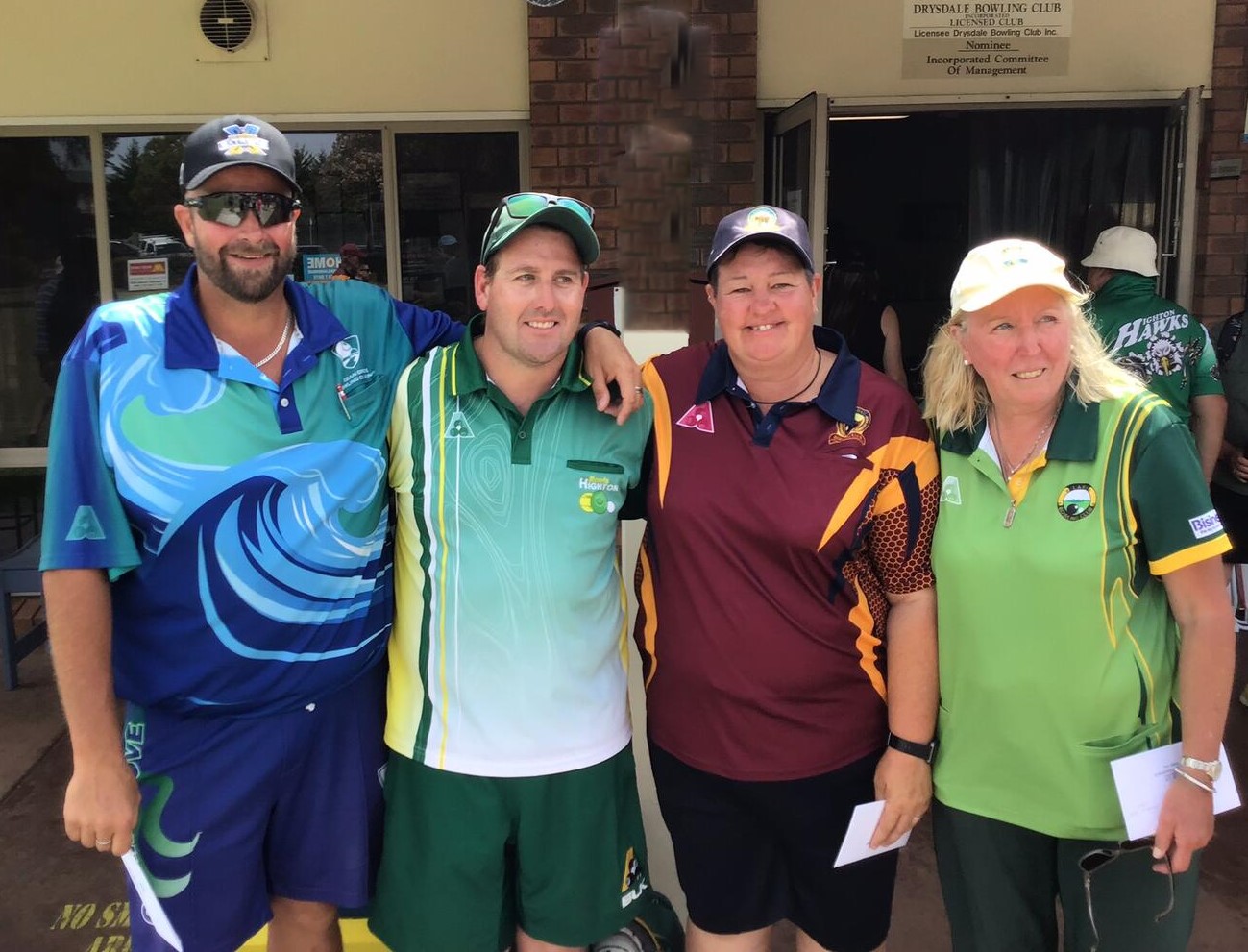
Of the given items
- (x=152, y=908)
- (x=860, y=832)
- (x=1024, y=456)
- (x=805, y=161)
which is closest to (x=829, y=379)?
(x=1024, y=456)

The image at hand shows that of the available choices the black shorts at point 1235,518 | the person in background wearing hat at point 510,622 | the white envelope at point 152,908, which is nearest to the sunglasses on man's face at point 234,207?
the person in background wearing hat at point 510,622

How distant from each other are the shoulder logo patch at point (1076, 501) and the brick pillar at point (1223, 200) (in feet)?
14.0

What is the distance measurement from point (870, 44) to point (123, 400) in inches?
177

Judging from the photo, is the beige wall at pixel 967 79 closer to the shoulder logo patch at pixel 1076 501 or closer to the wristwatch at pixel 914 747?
the shoulder logo patch at pixel 1076 501

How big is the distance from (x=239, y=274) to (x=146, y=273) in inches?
161

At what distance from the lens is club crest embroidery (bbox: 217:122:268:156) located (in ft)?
7.14

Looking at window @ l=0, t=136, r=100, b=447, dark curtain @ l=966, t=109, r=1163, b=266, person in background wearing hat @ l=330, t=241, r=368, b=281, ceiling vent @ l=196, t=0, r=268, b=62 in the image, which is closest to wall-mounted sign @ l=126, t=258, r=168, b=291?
window @ l=0, t=136, r=100, b=447

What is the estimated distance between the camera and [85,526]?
205 cm

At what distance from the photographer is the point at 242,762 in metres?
2.23

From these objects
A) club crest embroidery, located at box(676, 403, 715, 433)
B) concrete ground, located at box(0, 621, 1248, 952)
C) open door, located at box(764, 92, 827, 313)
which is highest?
open door, located at box(764, 92, 827, 313)

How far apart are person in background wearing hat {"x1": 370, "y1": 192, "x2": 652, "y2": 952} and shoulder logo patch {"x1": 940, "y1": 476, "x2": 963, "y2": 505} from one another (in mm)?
628

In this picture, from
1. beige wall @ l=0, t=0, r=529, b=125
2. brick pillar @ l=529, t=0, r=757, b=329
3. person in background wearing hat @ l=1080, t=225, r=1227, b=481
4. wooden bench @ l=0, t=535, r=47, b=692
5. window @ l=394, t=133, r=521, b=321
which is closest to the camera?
brick pillar @ l=529, t=0, r=757, b=329

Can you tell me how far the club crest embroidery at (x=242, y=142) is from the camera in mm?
2176

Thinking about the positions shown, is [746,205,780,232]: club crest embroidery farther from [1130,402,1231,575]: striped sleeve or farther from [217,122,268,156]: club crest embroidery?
[217,122,268,156]: club crest embroidery
